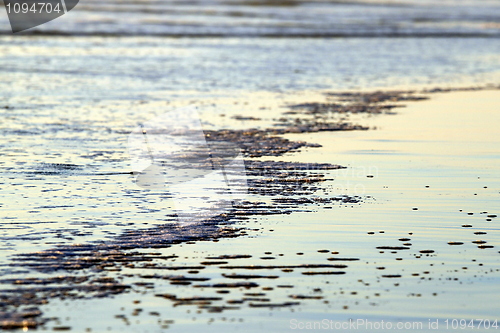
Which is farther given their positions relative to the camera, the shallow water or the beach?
the shallow water

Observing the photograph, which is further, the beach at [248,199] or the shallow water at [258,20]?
the shallow water at [258,20]

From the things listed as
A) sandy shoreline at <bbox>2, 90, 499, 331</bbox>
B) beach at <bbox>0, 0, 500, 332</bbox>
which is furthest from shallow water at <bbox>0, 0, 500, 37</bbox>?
sandy shoreline at <bbox>2, 90, 499, 331</bbox>

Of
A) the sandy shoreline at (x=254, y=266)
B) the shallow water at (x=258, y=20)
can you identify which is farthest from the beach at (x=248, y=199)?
the shallow water at (x=258, y=20)

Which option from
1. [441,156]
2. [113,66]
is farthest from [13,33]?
[441,156]

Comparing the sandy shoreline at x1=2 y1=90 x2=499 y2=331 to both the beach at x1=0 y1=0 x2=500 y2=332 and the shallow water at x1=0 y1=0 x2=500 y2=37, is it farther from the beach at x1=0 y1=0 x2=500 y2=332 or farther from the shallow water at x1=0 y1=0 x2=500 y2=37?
the shallow water at x1=0 y1=0 x2=500 y2=37

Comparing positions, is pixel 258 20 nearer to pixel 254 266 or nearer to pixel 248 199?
pixel 248 199

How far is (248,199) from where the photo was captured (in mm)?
10008

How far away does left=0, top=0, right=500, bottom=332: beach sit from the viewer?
652 centimetres

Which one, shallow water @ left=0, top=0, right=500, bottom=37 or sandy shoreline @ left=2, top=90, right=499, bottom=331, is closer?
sandy shoreline @ left=2, top=90, right=499, bottom=331

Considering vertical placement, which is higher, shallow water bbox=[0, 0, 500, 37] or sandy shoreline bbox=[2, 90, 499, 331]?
sandy shoreline bbox=[2, 90, 499, 331]

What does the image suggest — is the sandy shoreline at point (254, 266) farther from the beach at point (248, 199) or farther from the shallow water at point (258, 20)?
the shallow water at point (258, 20)

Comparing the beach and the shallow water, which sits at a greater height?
the beach

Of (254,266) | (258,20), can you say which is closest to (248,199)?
(254,266)

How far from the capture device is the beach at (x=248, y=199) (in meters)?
6.52
